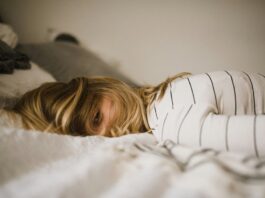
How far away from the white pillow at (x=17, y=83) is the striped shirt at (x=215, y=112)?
409 mm

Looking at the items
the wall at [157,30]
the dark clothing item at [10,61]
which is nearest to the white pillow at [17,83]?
the dark clothing item at [10,61]

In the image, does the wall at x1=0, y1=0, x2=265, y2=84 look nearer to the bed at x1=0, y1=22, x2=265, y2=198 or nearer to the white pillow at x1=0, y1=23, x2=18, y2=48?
the white pillow at x1=0, y1=23, x2=18, y2=48

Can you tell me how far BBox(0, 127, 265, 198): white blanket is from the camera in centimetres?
Answer: 37

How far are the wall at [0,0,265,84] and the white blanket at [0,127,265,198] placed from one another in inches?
45.8

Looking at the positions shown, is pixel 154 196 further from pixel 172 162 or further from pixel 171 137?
pixel 171 137

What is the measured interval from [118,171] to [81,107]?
1.27ft

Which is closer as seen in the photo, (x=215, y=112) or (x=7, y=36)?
(x=215, y=112)

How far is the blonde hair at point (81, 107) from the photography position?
75cm

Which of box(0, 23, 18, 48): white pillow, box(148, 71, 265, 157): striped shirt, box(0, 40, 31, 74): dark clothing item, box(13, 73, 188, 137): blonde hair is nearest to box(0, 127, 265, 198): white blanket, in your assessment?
box(148, 71, 265, 157): striped shirt

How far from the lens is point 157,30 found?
5.41 ft

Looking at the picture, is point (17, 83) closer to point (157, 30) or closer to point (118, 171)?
point (118, 171)

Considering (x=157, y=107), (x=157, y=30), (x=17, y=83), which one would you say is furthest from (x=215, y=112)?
(x=157, y=30)

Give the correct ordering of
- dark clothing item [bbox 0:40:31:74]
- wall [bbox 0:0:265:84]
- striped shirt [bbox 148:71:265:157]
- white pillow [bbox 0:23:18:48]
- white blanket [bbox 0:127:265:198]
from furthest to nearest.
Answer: wall [bbox 0:0:265:84] → white pillow [bbox 0:23:18:48] → dark clothing item [bbox 0:40:31:74] → striped shirt [bbox 148:71:265:157] → white blanket [bbox 0:127:265:198]

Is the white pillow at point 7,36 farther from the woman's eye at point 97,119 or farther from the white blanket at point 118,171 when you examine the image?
the white blanket at point 118,171
